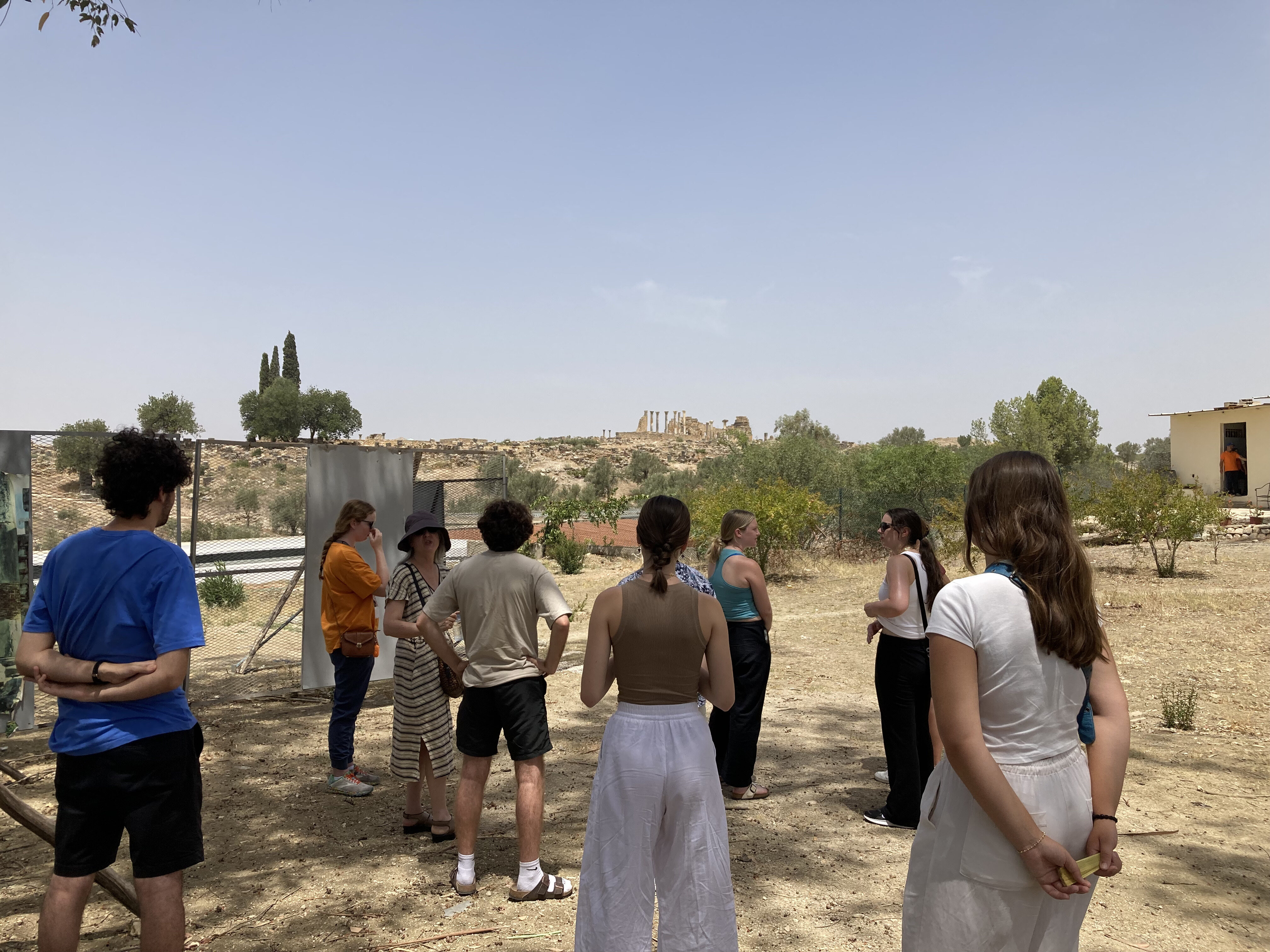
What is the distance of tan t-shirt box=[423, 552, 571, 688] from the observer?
3797mm

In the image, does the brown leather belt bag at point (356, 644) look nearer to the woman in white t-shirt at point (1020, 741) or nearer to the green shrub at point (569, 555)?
the woman in white t-shirt at point (1020, 741)

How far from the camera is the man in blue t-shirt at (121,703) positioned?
2498mm

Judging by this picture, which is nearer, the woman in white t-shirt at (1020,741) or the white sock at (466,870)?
the woman in white t-shirt at (1020,741)

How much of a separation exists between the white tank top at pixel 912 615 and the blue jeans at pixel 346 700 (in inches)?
118

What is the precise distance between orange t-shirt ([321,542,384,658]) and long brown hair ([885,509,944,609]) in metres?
3.07

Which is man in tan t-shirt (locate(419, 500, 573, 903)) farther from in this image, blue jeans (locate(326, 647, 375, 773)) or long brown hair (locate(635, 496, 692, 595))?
blue jeans (locate(326, 647, 375, 773))

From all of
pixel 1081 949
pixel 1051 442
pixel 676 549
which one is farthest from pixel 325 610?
pixel 1051 442

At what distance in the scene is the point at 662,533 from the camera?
298cm

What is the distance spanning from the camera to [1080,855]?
1940mm

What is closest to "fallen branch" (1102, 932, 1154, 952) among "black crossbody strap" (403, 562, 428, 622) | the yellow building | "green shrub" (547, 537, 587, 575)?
"black crossbody strap" (403, 562, 428, 622)

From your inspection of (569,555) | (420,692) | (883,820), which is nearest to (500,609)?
(420,692)

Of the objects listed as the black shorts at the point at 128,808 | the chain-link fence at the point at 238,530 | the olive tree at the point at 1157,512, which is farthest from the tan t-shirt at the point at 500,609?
the olive tree at the point at 1157,512

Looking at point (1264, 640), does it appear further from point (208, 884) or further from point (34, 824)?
point (34, 824)

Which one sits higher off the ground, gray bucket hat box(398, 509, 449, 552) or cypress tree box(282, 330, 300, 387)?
cypress tree box(282, 330, 300, 387)
